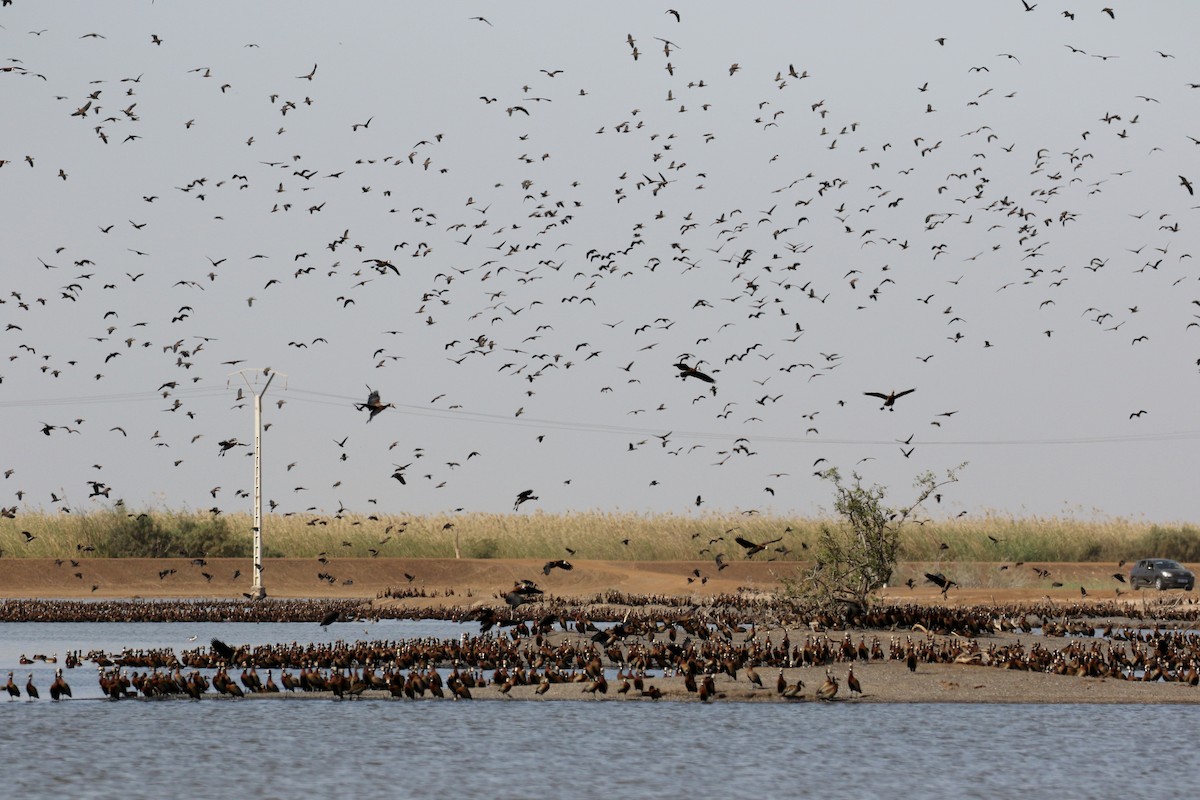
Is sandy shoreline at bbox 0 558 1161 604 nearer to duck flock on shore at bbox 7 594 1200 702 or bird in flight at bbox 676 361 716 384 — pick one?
duck flock on shore at bbox 7 594 1200 702

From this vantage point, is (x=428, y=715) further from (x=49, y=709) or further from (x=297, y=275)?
(x=297, y=275)

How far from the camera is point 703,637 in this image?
127 feet

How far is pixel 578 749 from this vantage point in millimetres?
24219

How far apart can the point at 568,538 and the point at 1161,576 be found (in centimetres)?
3106

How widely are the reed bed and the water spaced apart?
1908 inches

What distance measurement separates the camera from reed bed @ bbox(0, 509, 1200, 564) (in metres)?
78.5

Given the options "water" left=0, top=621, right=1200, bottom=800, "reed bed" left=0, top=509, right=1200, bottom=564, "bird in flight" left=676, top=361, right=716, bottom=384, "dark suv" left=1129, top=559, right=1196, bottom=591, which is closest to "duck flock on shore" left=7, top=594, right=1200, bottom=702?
"water" left=0, top=621, right=1200, bottom=800

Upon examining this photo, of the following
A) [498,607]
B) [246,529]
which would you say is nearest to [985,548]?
[498,607]

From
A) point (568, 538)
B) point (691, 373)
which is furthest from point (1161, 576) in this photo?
point (691, 373)

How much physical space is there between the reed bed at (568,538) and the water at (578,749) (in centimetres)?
4845

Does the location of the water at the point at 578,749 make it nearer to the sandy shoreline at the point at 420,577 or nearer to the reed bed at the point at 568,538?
the sandy shoreline at the point at 420,577

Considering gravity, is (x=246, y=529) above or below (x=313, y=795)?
above

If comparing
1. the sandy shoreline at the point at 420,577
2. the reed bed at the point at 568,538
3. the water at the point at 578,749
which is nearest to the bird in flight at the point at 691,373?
the water at the point at 578,749

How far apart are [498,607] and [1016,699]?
2959cm
